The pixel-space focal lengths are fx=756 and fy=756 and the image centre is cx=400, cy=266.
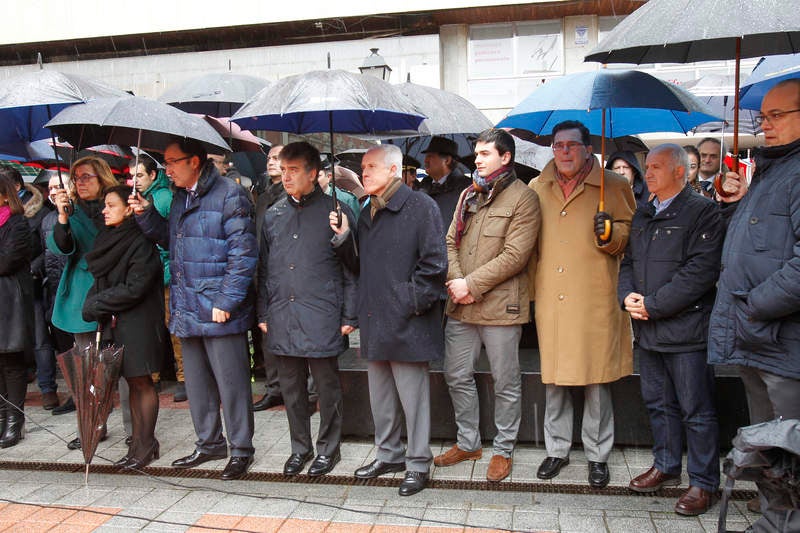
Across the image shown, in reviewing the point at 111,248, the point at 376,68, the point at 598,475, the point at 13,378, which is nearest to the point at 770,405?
the point at 598,475

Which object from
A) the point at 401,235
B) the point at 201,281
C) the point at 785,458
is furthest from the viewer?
the point at 201,281

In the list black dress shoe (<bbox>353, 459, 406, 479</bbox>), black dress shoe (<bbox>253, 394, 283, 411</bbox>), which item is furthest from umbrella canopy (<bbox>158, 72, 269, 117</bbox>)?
black dress shoe (<bbox>353, 459, 406, 479</bbox>)

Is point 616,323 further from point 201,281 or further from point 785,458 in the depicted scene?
point 201,281

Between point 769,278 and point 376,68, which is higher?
point 376,68

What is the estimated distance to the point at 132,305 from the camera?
506 centimetres

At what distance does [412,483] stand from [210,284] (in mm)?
1793

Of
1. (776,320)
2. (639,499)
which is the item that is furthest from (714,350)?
(639,499)

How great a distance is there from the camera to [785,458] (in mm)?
3006

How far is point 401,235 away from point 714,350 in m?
1.86

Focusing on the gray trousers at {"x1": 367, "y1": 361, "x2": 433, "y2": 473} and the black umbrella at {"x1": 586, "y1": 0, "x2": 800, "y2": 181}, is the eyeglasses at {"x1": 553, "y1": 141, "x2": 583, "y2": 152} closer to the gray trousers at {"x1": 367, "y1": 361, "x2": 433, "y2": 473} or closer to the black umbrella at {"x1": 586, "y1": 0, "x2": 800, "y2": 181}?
the black umbrella at {"x1": 586, "y1": 0, "x2": 800, "y2": 181}

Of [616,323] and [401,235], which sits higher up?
[401,235]

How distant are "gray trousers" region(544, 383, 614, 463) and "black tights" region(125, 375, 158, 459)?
2.68 metres

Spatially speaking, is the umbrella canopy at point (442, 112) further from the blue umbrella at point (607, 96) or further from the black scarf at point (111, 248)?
the black scarf at point (111, 248)

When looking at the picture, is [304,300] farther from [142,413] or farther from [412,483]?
[142,413]
